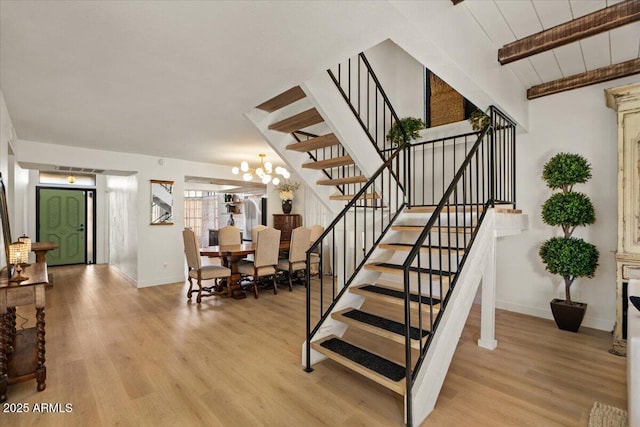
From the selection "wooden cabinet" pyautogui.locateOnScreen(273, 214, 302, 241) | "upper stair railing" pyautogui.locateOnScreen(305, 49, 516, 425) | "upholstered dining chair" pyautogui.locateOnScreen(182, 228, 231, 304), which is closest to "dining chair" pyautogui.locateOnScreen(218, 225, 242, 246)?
"upholstered dining chair" pyautogui.locateOnScreen(182, 228, 231, 304)

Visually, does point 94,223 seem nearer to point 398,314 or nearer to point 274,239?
point 274,239

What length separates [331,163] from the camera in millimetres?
3643

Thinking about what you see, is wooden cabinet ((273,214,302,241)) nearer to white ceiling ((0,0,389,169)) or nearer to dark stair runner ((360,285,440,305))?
white ceiling ((0,0,389,169))

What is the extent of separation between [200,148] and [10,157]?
234cm

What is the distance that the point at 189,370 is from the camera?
248 cm

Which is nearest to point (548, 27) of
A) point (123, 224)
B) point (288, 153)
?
point (288, 153)

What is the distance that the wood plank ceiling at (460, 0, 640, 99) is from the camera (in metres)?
2.32

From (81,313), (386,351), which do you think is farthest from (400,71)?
(81,313)

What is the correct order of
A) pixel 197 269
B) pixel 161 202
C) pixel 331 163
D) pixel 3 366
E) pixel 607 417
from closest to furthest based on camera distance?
pixel 607 417 → pixel 3 366 → pixel 331 163 → pixel 197 269 → pixel 161 202

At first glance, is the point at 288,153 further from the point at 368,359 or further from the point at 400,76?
the point at 400,76

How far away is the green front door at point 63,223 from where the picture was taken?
24.8ft

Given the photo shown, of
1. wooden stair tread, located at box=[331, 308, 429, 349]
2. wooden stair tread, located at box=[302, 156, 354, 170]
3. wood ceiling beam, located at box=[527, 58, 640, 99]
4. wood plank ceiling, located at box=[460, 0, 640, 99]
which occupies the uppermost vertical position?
wood plank ceiling, located at box=[460, 0, 640, 99]

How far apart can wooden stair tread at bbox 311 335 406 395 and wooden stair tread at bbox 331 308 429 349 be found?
164 mm

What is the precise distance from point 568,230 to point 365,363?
113 inches
